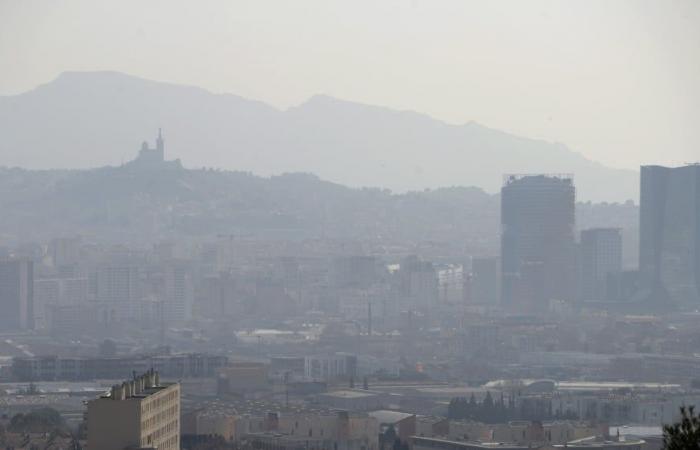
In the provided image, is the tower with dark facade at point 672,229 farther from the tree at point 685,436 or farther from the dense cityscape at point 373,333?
the tree at point 685,436

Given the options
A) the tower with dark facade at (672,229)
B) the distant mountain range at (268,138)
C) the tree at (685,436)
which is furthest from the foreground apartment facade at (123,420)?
the distant mountain range at (268,138)

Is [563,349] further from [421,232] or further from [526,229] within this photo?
[421,232]

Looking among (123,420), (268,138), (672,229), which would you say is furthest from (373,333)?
(268,138)

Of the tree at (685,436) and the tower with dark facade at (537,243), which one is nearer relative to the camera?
the tree at (685,436)

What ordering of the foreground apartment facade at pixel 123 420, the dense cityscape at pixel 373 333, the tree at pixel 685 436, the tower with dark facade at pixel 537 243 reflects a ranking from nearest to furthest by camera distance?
the tree at pixel 685 436 < the foreground apartment facade at pixel 123 420 < the dense cityscape at pixel 373 333 < the tower with dark facade at pixel 537 243

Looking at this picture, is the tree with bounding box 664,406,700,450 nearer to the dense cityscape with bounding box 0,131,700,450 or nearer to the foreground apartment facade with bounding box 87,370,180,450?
the foreground apartment facade with bounding box 87,370,180,450

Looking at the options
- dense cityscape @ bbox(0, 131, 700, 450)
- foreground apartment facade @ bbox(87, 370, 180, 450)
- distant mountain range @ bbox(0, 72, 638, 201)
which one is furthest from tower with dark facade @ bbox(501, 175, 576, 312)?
foreground apartment facade @ bbox(87, 370, 180, 450)

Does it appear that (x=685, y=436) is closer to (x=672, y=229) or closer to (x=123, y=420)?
(x=123, y=420)

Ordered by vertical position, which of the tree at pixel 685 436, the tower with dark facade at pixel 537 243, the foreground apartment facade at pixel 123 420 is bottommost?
the foreground apartment facade at pixel 123 420

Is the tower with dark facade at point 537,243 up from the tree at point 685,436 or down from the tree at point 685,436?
up

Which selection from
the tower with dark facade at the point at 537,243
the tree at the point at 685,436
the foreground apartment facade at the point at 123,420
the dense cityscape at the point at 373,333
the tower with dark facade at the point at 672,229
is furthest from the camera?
the tower with dark facade at the point at 672,229
